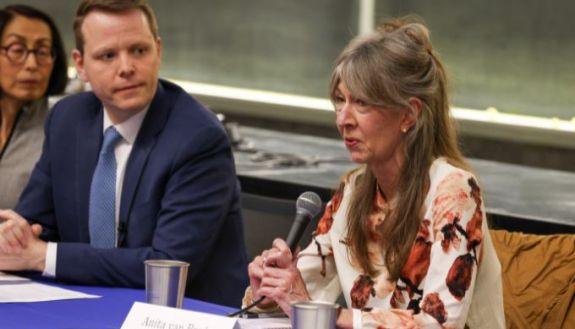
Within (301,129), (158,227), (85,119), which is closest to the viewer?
(158,227)

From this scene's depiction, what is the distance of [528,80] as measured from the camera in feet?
20.8

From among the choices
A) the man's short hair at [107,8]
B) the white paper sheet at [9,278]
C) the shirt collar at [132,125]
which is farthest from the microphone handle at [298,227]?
the man's short hair at [107,8]

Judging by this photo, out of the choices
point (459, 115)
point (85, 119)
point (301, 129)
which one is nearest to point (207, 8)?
point (301, 129)

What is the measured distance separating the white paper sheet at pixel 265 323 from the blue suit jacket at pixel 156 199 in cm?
59

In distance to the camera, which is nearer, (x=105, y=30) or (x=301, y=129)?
(x=105, y=30)

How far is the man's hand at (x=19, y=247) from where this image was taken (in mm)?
3172

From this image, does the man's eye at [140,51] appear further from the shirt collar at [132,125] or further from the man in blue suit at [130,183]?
the shirt collar at [132,125]

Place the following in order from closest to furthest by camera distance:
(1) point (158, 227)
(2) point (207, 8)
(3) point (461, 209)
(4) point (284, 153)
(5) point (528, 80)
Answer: (3) point (461, 209), (1) point (158, 227), (4) point (284, 153), (5) point (528, 80), (2) point (207, 8)

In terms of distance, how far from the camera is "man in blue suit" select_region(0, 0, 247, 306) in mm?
3217

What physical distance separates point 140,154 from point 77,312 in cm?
72

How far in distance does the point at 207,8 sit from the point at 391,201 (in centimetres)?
530

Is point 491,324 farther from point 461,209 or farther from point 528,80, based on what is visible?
point 528,80

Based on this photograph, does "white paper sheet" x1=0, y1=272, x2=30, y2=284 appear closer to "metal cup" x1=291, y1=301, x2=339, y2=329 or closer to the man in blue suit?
the man in blue suit

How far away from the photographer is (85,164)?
11.4 ft
